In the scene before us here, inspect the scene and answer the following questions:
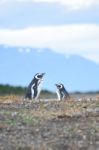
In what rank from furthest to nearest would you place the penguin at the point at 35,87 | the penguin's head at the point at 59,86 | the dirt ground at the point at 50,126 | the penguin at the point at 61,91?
the penguin's head at the point at 59,86, the penguin at the point at 61,91, the penguin at the point at 35,87, the dirt ground at the point at 50,126

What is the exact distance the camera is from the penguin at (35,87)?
67.0 feet

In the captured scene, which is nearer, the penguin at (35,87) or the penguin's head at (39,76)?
the penguin at (35,87)

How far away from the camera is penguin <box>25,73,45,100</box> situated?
67.0 feet

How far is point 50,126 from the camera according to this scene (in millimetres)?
11633

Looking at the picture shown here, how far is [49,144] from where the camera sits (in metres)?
10.4

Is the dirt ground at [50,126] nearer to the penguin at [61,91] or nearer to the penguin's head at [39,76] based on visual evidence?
the penguin at [61,91]

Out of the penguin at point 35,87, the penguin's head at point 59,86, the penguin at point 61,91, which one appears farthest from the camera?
→ the penguin's head at point 59,86

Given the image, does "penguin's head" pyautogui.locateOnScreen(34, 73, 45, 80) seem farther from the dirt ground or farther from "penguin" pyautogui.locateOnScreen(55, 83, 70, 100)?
the dirt ground

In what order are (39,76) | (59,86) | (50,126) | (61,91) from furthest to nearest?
(39,76)
(59,86)
(61,91)
(50,126)

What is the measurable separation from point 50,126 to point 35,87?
387 inches

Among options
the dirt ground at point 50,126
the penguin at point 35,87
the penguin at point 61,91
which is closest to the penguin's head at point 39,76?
the penguin at point 35,87

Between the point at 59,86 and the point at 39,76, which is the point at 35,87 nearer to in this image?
the point at 59,86

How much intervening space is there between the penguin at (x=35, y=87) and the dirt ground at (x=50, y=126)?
19.4ft

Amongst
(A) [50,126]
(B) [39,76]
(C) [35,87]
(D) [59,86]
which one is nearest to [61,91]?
(C) [35,87]
